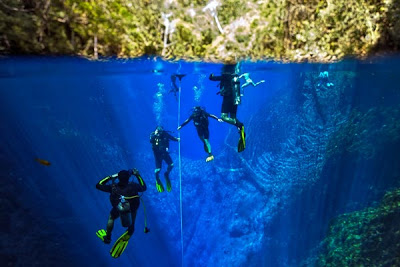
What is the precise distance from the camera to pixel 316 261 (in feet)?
37.8

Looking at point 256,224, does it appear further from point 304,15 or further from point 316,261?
point 304,15

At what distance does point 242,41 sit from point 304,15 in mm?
888

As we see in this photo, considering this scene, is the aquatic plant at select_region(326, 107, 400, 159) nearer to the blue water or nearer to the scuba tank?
the blue water

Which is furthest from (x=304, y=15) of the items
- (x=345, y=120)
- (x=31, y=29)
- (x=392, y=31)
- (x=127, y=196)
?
(x=345, y=120)

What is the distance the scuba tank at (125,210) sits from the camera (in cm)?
722

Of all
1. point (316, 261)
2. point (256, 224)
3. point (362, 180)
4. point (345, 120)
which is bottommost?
point (256, 224)

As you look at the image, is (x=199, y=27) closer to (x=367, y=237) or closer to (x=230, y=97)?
(x=230, y=97)

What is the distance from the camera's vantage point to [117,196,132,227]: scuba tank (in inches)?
284

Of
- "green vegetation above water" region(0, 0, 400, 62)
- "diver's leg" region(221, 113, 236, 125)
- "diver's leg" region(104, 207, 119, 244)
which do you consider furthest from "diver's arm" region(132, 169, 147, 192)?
"green vegetation above water" region(0, 0, 400, 62)

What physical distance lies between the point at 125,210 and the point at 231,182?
37.7 feet

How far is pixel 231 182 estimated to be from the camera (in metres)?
17.9

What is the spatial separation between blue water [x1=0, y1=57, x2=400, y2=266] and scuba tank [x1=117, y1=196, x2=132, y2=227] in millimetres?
3802

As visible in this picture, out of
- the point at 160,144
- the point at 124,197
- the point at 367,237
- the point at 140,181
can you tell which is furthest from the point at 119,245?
the point at 367,237

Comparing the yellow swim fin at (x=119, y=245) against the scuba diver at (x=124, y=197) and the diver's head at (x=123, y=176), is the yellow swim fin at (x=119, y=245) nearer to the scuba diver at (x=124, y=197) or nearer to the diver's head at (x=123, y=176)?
the scuba diver at (x=124, y=197)
